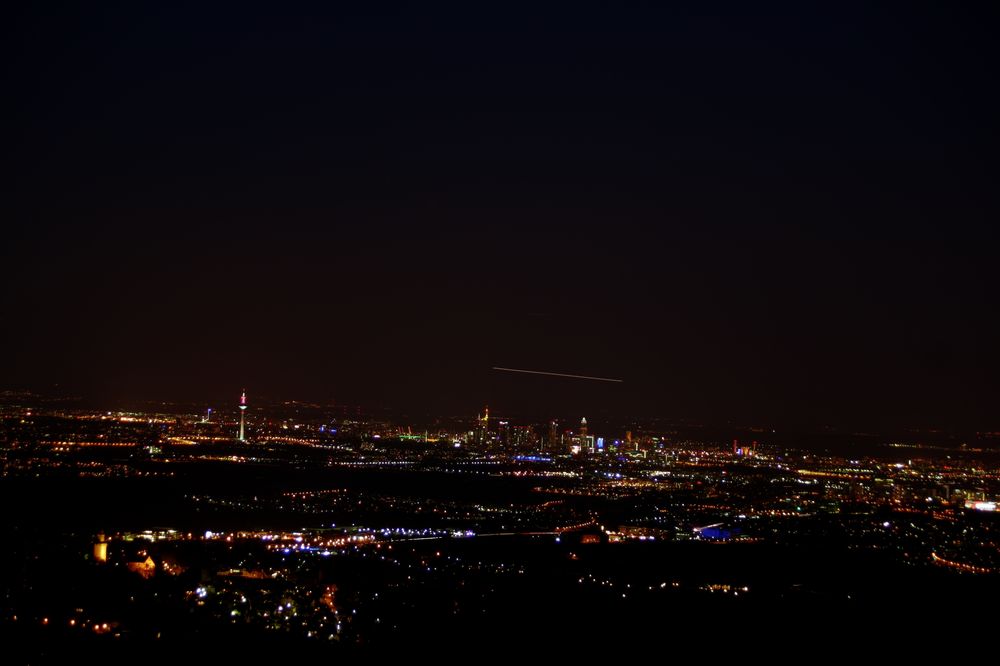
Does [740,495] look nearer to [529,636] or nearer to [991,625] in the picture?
[991,625]

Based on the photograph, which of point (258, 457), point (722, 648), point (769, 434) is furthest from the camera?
point (769, 434)

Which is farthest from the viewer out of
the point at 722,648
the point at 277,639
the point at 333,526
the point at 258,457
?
the point at 258,457

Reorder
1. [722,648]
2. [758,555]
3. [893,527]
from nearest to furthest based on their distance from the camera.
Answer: [722,648], [758,555], [893,527]

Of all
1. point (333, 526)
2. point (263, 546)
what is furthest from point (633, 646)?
point (333, 526)

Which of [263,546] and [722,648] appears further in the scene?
[263,546]

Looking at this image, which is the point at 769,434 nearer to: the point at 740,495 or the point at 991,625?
the point at 740,495

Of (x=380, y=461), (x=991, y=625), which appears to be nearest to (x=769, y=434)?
(x=380, y=461)

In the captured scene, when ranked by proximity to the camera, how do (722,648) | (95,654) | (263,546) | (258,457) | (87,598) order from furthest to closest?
(258,457)
(263,546)
(87,598)
(722,648)
(95,654)

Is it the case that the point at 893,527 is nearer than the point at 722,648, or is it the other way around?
the point at 722,648
